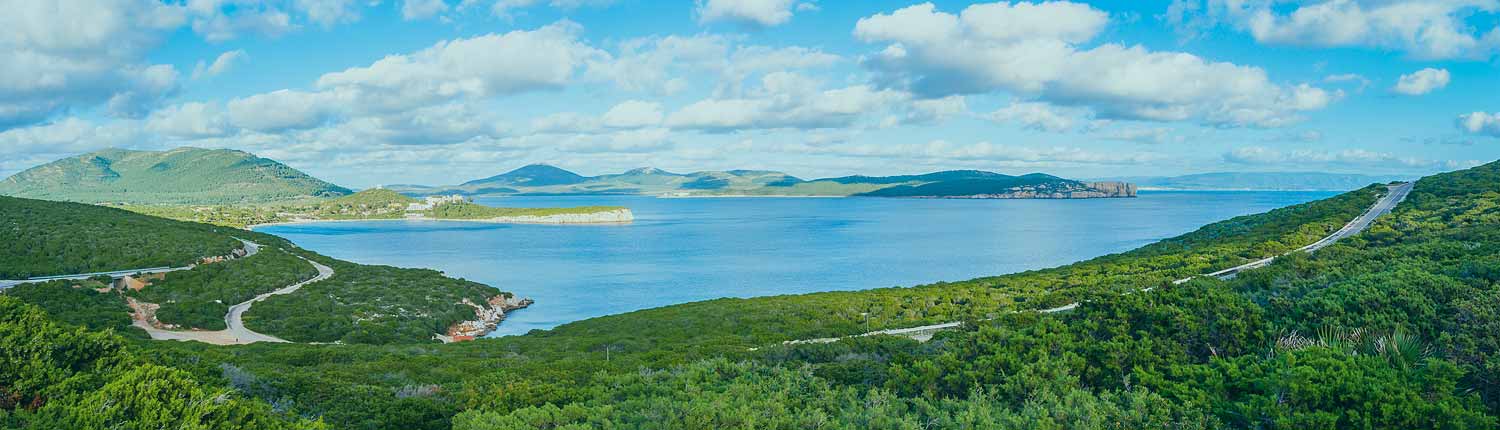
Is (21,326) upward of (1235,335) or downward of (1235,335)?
upward

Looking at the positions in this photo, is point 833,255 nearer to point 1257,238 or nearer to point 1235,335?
point 1257,238

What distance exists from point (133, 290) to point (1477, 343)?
1929 inches

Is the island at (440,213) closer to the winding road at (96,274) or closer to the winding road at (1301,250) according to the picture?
the winding road at (96,274)

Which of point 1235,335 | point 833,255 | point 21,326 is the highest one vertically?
point 21,326

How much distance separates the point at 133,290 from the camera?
38.6 m

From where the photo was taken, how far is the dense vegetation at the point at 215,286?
34812mm

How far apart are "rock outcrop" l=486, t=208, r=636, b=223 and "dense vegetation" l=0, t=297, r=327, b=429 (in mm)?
150614

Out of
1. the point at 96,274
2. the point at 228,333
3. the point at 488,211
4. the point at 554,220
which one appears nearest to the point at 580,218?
the point at 554,220

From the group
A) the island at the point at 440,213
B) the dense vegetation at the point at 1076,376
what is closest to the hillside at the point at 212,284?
the dense vegetation at the point at 1076,376

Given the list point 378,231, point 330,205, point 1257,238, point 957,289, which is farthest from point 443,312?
point 330,205

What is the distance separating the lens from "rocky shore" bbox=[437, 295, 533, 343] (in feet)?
136

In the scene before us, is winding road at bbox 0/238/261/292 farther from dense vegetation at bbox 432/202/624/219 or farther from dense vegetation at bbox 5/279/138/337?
dense vegetation at bbox 432/202/624/219

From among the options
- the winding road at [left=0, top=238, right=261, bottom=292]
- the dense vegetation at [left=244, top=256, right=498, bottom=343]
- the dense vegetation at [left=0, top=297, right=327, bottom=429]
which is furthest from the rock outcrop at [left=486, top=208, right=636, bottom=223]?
the dense vegetation at [left=0, top=297, right=327, bottom=429]

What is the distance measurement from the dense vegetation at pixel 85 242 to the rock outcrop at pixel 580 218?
93.5 m
